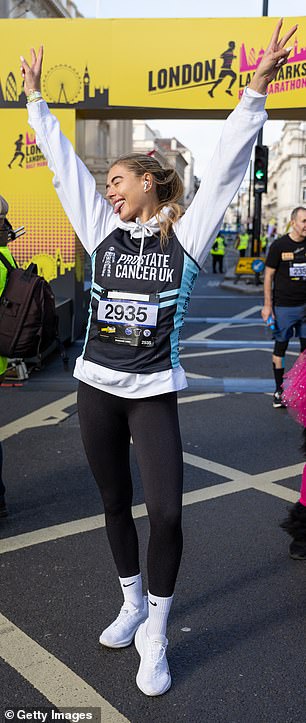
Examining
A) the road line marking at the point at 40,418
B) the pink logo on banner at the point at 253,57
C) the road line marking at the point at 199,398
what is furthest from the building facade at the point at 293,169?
the road line marking at the point at 40,418

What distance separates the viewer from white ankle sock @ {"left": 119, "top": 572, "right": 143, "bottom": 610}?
2.83 m

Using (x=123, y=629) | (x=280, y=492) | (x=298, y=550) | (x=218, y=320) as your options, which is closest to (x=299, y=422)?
(x=298, y=550)

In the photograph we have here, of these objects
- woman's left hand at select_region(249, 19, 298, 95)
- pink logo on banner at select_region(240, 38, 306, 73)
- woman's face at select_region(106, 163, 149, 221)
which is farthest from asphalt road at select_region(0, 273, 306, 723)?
pink logo on banner at select_region(240, 38, 306, 73)

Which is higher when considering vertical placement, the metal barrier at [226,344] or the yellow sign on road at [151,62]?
the yellow sign on road at [151,62]

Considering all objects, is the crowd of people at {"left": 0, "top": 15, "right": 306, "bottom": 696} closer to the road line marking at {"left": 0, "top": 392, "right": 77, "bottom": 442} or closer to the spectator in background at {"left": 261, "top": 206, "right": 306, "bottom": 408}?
the road line marking at {"left": 0, "top": 392, "right": 77, "bottom": 442}

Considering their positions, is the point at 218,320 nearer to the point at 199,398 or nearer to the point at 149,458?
the point at 199,398

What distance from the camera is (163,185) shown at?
2.56 meters

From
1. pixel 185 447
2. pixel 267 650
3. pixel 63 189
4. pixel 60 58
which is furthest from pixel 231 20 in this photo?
pixel 267 650

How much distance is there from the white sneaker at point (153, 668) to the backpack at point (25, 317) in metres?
1.56

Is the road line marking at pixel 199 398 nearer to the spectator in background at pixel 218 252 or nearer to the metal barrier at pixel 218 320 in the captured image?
the metal barrier at pixel 218 320

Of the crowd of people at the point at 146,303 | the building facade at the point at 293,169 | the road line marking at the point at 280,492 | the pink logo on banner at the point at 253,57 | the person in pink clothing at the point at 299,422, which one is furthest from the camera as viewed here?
the building facade at the point at 293,169

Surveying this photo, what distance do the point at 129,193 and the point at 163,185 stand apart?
138 mm

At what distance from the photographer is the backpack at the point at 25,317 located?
3.55 metres

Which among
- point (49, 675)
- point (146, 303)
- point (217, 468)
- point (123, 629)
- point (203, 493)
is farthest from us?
point (217, 468)
